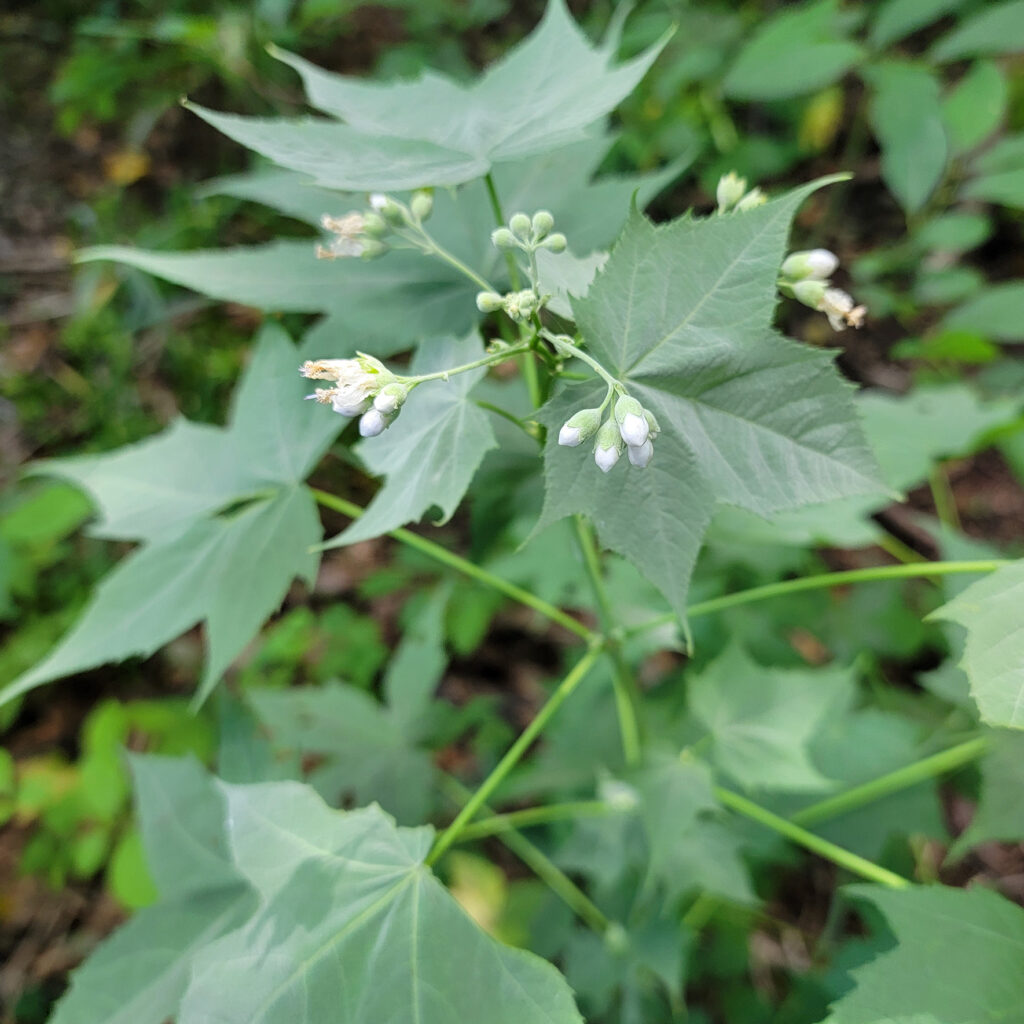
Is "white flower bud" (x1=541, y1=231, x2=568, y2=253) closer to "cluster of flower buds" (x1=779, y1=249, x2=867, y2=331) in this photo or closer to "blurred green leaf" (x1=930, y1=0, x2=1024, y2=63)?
"cluster of flower buds" (x1=779, y1=249, x2=867, y2=331)

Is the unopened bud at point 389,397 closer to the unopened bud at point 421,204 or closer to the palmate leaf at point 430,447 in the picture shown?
the palmate leaf at point 430,447

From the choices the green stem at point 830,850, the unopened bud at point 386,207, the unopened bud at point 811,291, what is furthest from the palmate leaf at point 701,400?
the green stem at point 830,850

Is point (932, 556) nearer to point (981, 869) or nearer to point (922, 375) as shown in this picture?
point (922, 375)

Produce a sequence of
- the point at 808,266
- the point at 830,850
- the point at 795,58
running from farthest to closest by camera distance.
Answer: the point at 795,58 → the point at 830,850 → the point at 808,266

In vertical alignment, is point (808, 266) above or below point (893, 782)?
above

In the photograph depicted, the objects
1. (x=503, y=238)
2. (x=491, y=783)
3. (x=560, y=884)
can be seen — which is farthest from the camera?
(x=560, y=884)

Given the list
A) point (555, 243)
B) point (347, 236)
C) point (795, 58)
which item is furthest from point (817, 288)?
point (795, 58)

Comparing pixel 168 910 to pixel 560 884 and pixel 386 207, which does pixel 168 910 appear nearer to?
pixel 560 884

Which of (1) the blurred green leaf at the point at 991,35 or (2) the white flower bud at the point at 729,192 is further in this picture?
(1) the blurred green leaf at the point at 991,35
